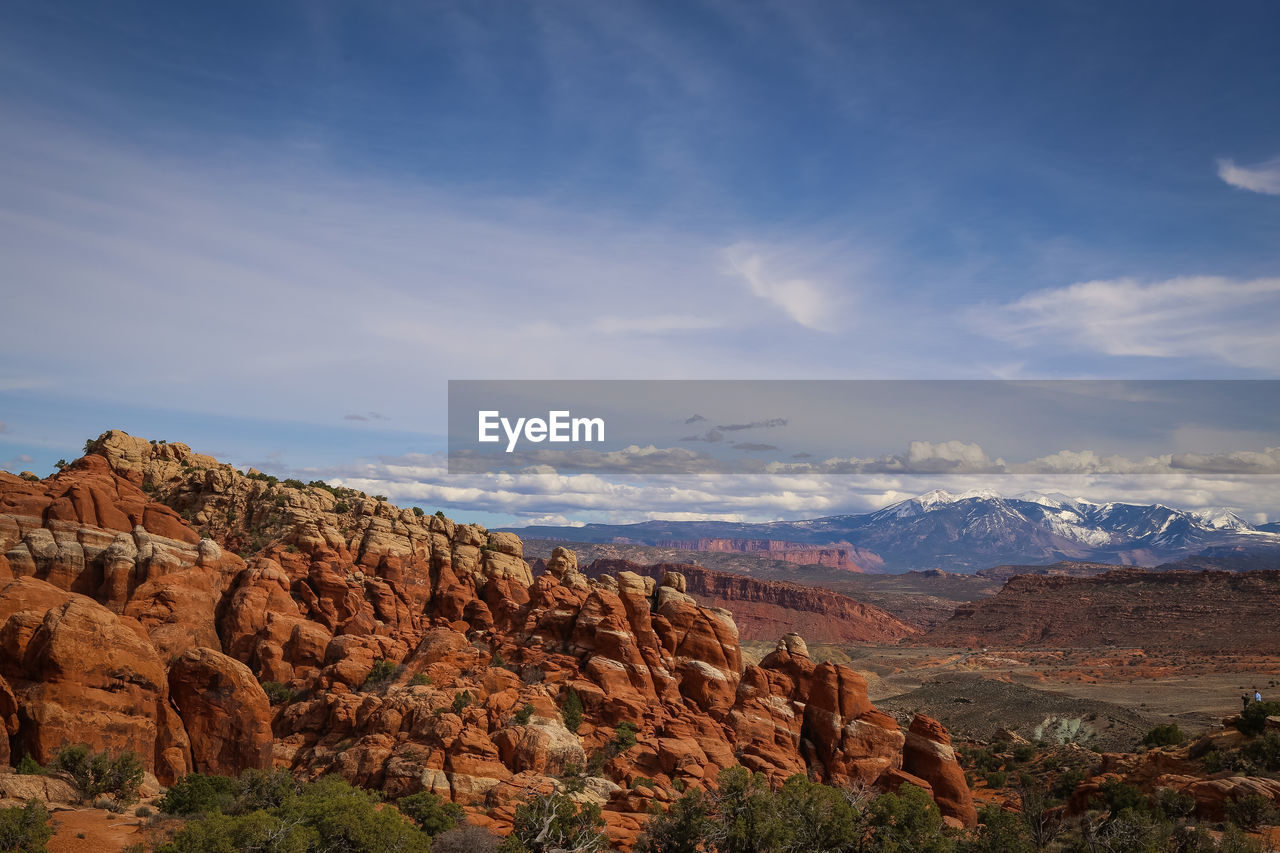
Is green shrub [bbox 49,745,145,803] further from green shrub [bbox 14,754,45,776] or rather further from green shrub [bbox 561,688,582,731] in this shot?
green shrub [bbox 561,688,582,731]

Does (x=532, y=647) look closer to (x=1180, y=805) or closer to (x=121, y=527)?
(x=121, y=527)

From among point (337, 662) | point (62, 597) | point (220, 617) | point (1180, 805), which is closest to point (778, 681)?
point (1180, 805)

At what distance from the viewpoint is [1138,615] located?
541 feet

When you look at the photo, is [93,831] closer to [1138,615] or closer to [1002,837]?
[1002,837]

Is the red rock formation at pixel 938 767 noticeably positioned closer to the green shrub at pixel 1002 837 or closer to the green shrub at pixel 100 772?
the green shrub at pixel 1002 837

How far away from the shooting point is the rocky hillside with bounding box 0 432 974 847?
3769 cm

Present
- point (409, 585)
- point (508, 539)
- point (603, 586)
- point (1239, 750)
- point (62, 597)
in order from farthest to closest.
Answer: point (508, 539) → point (409, 585) → point (603, 586) → point (62, 597) → point (1239, 750)

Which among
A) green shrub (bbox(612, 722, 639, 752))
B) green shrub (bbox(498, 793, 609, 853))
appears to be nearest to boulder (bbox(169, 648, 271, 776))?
green shrub (bbox(498, 793, 609, 853))

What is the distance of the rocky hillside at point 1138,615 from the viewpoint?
466 ft

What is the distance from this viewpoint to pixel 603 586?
5697 cm

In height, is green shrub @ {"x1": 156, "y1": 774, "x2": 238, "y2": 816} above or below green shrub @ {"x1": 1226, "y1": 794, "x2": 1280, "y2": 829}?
above

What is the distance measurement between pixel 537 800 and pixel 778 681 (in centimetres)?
2297

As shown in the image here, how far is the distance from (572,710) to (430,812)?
12.2 meters

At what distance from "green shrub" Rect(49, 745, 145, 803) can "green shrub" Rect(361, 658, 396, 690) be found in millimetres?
13812
